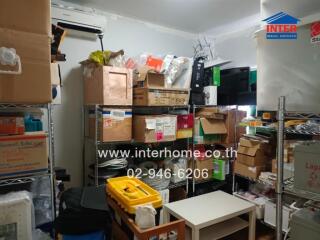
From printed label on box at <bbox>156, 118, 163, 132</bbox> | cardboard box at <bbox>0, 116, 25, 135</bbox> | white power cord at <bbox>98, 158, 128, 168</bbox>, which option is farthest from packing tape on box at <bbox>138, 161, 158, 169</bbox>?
cardboard box at <bbox>0, 116, 25, 135</bbox>

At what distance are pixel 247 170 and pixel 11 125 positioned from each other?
2128mm

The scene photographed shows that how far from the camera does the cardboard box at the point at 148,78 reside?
2.37 metres

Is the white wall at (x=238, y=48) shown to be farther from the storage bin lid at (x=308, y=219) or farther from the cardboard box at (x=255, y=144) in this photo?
the storage bin lid at (x=308, y=219)

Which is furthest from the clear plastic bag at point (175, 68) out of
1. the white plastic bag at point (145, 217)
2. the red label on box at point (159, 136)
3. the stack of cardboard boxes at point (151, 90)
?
the white plastic bag at point (145, 217)

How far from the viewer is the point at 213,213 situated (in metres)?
1.90

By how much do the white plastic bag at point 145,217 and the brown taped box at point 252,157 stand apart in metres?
1.48

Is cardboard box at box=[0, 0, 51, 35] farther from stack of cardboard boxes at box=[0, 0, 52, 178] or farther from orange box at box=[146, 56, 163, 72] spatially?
orange box at box=[146, 56, 163, 72]

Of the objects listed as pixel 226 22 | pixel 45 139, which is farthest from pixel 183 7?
pixel 45 139

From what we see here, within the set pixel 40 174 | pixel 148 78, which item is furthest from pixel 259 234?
pixel 40 174

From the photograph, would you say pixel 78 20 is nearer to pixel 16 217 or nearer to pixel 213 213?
pixel 16 217

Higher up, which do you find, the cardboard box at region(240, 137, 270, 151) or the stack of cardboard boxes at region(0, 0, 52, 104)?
the stack of cardboard boxes at region(0, 0, 52, 104)

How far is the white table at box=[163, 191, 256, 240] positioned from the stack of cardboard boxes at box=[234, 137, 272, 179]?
384mm

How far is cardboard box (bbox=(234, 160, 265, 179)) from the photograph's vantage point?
7.71 ft

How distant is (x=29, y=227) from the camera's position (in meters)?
1.33
